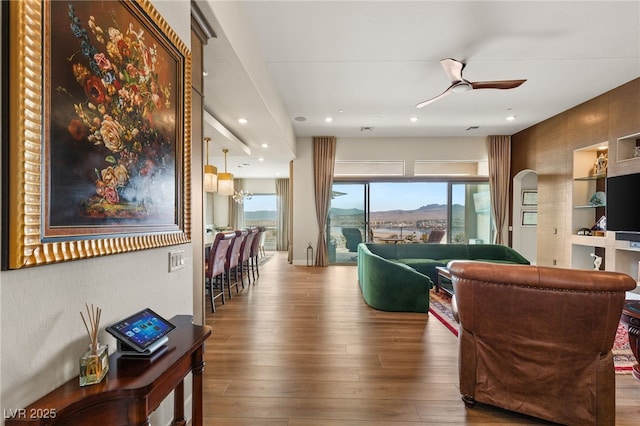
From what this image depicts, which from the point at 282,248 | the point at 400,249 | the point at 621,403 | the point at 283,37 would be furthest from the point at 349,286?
the point at 282,248

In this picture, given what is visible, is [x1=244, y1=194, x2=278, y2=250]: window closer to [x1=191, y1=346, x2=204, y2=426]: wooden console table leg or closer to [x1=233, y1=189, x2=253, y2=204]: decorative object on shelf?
[x1=233, y1=189, x2=253, y2=204]: decorative object on shelf

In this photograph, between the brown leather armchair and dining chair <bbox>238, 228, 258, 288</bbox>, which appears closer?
the brown leather armchair

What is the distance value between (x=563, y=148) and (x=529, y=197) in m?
1.71

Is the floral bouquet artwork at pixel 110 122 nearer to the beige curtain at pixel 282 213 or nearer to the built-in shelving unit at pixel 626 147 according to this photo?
the built-in shelving unit at pixel 626 147

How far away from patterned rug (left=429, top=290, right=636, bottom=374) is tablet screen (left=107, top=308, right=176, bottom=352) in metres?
2.92

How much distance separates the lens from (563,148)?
540 cm

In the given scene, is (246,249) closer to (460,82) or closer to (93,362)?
(460,82)

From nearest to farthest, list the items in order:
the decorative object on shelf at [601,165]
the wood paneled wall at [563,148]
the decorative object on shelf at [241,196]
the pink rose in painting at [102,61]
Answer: the pink rose in painting at [102,61] < the wood paneled wall at [563,148] < the decorative object on shelf at [601,165] < the decorative object on shelf at [241,196]

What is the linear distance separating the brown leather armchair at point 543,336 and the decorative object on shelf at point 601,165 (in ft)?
14.9

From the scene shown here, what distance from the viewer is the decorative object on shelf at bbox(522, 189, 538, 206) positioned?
22.3 ft

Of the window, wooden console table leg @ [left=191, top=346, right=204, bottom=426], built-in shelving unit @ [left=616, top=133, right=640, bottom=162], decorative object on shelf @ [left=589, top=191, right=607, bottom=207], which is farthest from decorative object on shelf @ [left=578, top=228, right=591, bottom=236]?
the window

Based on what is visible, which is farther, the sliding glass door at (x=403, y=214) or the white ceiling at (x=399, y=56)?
the sliding glass door at (x=403, y=214)

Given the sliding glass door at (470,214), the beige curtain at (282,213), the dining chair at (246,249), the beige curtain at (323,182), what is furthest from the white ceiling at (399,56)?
the beige curtain at (282,213)

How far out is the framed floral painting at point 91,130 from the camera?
0.80 meters
